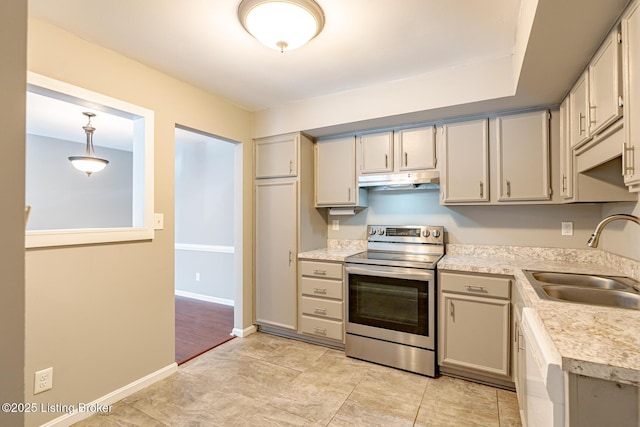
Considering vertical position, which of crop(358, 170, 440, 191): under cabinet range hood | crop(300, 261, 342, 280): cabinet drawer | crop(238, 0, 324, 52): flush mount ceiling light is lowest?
crop(300, 261, 342, 280): cabinet drawer

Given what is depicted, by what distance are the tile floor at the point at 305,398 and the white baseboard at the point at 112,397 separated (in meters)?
0.05

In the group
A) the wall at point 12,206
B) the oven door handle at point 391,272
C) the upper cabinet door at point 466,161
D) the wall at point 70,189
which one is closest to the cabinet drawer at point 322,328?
the oven door handle at point 391,272

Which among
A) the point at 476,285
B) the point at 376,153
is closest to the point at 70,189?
the point at 376,153

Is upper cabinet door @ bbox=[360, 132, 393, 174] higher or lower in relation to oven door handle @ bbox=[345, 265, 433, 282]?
higher

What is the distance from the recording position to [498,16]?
5.80ft

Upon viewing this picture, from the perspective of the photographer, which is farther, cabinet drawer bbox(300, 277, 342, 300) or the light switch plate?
cabinet drawer bbox(300, 277, 342, 300)

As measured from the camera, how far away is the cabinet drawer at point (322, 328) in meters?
2.87

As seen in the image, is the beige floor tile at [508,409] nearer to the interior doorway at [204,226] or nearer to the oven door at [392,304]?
the oven door at [392,304]

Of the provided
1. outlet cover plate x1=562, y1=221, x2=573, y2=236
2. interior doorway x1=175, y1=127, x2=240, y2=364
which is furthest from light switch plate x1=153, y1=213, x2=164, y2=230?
outlet cover plate x1=562, y1=221, x2=573, y2=236

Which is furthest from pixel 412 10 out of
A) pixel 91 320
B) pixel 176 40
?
pixel 91 320

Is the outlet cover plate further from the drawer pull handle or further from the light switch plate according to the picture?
the light switch plate

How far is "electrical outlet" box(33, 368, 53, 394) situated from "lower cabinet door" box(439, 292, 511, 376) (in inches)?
103

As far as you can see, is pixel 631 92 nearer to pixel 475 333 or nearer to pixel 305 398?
pixel 475 333

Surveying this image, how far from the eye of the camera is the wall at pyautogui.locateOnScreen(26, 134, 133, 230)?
438cm
